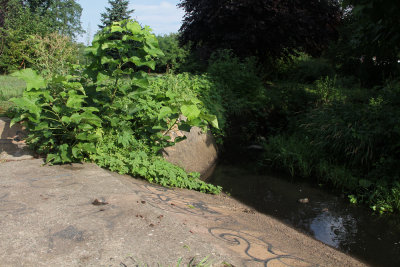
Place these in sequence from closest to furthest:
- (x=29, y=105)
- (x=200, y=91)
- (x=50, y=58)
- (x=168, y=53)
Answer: (x=29, y=105) → (x=50, y=58) → (x=200, y=91) → (x=168, y=53)

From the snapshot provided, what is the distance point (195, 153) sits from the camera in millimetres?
6371

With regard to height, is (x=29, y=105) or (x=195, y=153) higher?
(x=29, y=105)

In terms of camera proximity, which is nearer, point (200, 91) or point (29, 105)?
point (29, 105)

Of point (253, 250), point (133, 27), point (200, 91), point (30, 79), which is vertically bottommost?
point (253, 250)

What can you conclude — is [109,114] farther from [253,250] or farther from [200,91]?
[200,91]

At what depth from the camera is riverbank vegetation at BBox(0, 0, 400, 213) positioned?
162 inches

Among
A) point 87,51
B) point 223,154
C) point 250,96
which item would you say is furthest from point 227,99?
point 87,51

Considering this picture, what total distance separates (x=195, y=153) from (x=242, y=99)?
305 centimetres

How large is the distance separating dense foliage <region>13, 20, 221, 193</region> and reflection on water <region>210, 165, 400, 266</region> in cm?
A: 97

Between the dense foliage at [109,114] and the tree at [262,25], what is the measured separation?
7.17m

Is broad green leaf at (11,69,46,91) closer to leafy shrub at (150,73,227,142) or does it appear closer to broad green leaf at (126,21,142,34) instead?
broad green leaf at (126,21,142,34)

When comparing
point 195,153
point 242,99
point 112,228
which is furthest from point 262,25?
point 112,228

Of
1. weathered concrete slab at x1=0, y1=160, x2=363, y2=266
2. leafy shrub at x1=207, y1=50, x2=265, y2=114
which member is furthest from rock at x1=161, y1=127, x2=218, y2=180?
leafy shrub at x1=207, y1=50, x2=265, y2=114

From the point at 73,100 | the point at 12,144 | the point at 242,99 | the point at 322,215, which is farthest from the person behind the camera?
the point at 242,99
